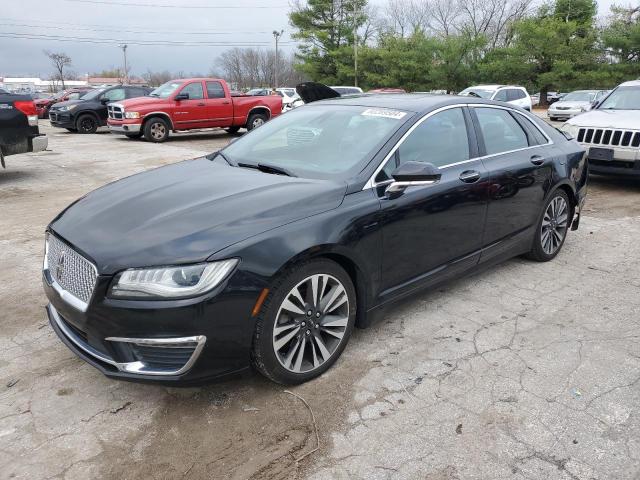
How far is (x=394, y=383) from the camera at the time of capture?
2.94 m

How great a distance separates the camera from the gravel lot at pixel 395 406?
91.6 inches

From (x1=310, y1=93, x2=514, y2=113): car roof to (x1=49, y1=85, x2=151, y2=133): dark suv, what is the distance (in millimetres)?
15447

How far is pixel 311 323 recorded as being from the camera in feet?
9.36

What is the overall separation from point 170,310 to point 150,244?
360 millimetres

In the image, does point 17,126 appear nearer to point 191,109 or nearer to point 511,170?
point 191,109

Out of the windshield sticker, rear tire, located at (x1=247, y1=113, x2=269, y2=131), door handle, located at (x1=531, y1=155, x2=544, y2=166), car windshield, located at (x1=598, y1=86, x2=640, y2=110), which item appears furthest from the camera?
rear tire, located at (x1=247, y1=113, x2=269, y2=131)

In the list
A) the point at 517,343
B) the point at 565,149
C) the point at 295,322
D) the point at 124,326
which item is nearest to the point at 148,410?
the point at 124,326

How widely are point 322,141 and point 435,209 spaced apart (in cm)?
91

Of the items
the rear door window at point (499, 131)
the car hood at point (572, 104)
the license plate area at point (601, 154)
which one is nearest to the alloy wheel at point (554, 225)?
the rear door window at point (499, 131)

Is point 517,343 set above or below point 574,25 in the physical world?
below

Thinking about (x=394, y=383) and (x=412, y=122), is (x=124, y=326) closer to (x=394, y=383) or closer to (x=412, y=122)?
(x=394, y=383)

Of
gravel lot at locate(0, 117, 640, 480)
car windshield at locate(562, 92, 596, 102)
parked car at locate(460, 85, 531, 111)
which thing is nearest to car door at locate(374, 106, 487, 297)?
gravel lot at locate(0, 117, 640, 480)

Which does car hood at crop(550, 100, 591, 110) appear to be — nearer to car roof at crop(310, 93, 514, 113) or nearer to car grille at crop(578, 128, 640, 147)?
car grille at crop(578, 128, 640, 147)

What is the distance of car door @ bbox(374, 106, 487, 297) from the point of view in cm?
323
